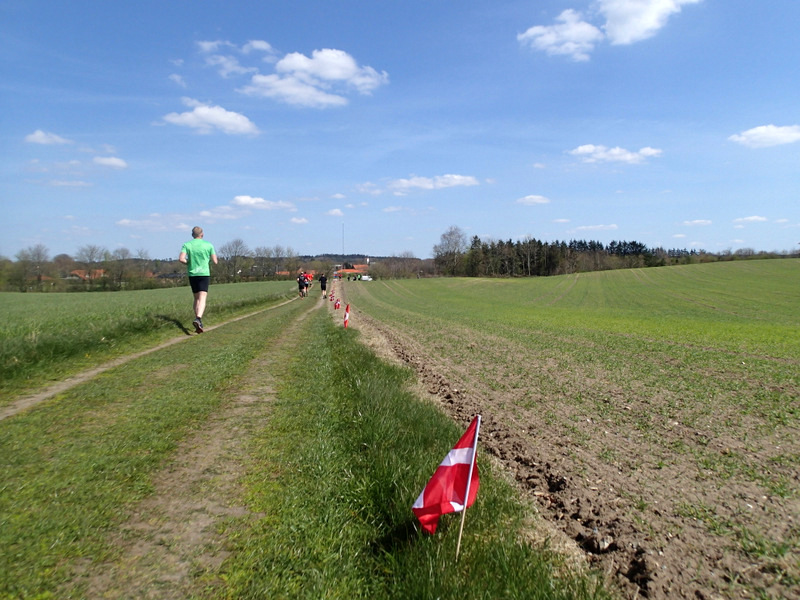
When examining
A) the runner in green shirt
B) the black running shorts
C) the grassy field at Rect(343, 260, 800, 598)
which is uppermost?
the runner in green shirt

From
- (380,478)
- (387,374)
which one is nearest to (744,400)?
(387,374)

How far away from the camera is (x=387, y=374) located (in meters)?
8.70

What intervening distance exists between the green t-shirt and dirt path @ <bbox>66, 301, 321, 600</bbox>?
7288 mm

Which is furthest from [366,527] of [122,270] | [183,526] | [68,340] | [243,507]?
[122,270]

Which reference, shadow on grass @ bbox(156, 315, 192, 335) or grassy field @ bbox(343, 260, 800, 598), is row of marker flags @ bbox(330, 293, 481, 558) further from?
shadow on grass @ bbox(156, 315, 192, 335)

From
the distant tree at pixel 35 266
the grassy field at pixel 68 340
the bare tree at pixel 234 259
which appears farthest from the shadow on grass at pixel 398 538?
the bare tree at pixel 234 259

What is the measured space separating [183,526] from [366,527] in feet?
4.07

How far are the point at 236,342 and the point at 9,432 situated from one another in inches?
240

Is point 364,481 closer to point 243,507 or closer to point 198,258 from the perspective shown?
point 243,507

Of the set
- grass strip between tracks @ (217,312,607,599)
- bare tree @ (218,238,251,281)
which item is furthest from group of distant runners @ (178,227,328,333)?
bare tree @ (218,238,251,281)

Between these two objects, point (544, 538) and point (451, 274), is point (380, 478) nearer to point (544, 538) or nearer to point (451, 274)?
point (544, 538)

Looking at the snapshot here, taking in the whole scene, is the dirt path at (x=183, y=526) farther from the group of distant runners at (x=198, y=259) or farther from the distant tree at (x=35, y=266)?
the distant tree at (x=35, y=266)

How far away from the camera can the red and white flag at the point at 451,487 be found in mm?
3029

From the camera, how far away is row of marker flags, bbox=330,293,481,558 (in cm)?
303
